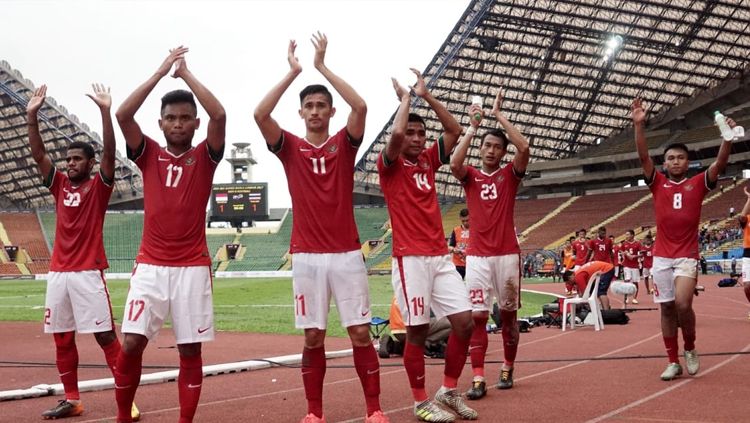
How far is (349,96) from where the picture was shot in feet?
16.0

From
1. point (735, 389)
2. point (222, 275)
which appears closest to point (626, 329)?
A: point (735, 389)

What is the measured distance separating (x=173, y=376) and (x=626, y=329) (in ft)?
27.6

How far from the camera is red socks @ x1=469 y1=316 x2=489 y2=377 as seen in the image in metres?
6.18

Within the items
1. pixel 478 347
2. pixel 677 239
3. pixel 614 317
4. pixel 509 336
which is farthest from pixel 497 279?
pixel 614 317

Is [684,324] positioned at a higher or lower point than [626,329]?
higher

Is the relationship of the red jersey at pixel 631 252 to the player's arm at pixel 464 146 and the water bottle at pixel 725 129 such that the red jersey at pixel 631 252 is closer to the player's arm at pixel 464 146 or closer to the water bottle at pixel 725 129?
the water bottle at pixel 725 129

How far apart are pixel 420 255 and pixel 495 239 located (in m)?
1.45

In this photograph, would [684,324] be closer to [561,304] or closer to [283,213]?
[561,304]

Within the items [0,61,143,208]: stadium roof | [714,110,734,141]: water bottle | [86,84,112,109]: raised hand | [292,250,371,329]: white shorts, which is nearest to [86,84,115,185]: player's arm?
[86,84,112,109]: raised hand

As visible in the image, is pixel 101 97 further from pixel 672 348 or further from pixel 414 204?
pixel 672 348

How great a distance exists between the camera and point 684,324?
6930mm

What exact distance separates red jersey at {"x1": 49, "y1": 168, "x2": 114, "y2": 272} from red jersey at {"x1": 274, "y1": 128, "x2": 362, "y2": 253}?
179 centimetres

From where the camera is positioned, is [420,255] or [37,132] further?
[37,132]

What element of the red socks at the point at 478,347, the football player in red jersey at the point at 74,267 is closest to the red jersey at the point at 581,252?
the red socks at the point at 478,347
